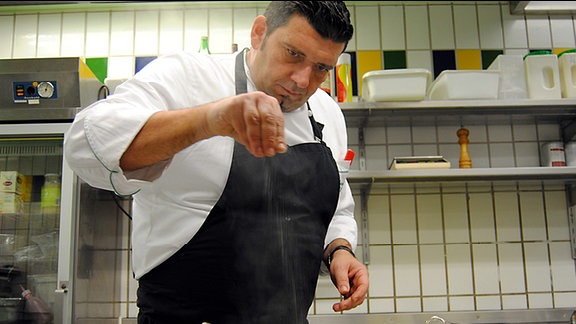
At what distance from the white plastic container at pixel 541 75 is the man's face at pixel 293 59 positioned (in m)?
1.57

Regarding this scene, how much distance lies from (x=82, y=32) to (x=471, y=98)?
1.90 meters

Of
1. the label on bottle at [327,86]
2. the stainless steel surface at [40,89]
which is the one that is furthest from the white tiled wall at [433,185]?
the stainless steel surface at [40,89]

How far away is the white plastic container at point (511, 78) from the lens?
2641 mm

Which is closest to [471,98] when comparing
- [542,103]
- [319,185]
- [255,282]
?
[542,103]

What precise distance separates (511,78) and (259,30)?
1.62 meters

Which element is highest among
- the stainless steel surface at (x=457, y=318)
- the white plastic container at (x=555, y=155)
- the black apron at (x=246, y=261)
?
the white plastic container at (x=555, y=155)

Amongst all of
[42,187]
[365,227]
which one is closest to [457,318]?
[365,227]

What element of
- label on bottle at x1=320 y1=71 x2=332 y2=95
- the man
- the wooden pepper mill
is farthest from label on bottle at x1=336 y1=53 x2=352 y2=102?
the man

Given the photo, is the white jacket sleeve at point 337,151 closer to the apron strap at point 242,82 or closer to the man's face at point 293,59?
the apron strap at point 242,82

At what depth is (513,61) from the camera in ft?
8.70

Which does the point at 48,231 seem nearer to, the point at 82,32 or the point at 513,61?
the point at 82,32

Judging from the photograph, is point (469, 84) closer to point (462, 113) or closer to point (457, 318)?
point (462, 113)

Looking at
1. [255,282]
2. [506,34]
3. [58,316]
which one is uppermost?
[506,34]

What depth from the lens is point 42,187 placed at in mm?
2543
